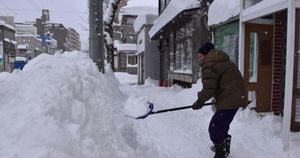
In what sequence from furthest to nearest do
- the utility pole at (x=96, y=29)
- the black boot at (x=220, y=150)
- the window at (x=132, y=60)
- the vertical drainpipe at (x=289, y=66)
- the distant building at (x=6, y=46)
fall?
the window at (x=132, y=60) → the distant building at (x=6, y=46) → the utility pole at (x=96, y=29) → the vertical drainpipe at (x=289, y=66) → the black boot at (x=220, y=150)

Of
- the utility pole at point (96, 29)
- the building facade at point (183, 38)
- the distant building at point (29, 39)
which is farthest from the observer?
the distant building at point (29, 39)

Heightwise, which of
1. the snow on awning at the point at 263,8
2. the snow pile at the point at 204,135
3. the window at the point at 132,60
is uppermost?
the snow on awning at the point at 263,8

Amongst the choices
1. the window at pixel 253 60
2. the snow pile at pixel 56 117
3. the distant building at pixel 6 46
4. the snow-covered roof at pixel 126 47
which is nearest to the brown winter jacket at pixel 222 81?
the snow pile at pixel 56 117

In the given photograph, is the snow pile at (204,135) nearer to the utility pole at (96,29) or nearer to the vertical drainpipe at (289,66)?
the vertical drainpipe at (289,66)

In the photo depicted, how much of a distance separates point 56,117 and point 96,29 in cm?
403

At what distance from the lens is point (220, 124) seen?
446 centimetres

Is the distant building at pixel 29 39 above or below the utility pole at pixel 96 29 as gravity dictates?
above

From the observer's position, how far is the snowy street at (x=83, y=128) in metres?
3.07

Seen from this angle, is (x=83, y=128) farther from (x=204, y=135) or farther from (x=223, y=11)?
(x=223, y=11)

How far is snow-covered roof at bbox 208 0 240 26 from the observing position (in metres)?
6.81

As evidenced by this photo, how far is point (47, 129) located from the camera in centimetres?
312

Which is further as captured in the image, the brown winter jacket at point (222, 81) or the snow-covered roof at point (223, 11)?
the snow-covered roof at point (223, 11)

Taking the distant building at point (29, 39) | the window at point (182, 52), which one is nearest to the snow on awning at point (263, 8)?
the window at point (182, 52)

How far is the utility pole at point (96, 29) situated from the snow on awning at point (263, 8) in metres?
2.96
